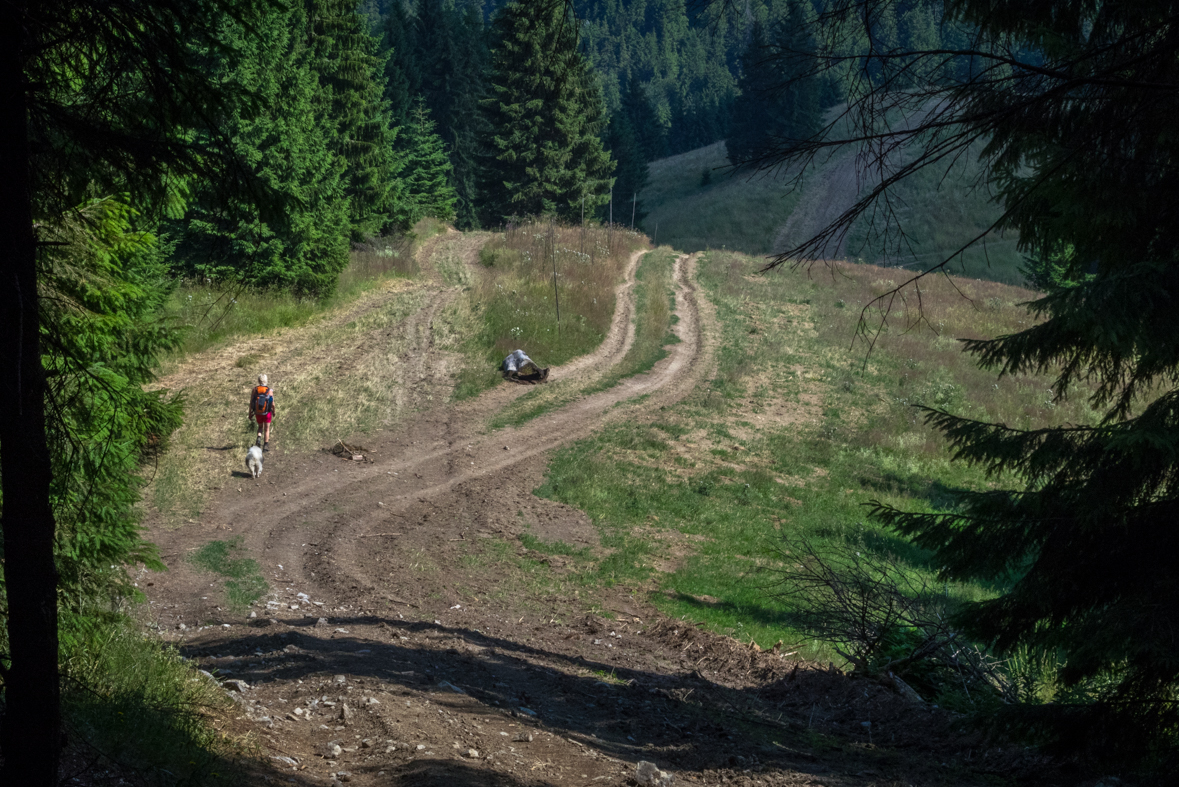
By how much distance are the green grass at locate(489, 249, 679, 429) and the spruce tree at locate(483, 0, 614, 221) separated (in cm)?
786

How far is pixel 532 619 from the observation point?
1072cm

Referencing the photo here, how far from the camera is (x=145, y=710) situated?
5324 millimetres

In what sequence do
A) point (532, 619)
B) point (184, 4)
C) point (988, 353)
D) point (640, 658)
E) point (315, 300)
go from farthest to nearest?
point (315, 300) < point (532, 619) < point (640, 658) < point (988, 353) < point (184, 4)

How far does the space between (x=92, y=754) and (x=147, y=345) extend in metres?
5.40

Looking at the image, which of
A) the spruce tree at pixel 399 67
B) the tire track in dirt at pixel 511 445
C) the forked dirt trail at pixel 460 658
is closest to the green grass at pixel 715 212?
the spruce tree at pixel 399 67

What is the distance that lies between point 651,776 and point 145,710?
349 centimetres

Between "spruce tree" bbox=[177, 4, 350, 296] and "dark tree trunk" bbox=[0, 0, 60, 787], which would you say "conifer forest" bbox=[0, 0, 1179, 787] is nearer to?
"dark tree trunk" bbox=[0, 0, 60, 787]

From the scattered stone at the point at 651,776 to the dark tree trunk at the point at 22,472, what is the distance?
3561 mm

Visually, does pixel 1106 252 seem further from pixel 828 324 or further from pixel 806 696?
pixel 828 324

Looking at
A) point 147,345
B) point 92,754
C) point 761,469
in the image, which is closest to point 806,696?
point 92,754

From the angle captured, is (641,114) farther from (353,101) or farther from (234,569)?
(234,569)

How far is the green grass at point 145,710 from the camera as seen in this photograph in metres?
4.59

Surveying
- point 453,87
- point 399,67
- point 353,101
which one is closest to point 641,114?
point 453,87

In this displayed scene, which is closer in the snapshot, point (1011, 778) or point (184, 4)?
point (184, 4)
